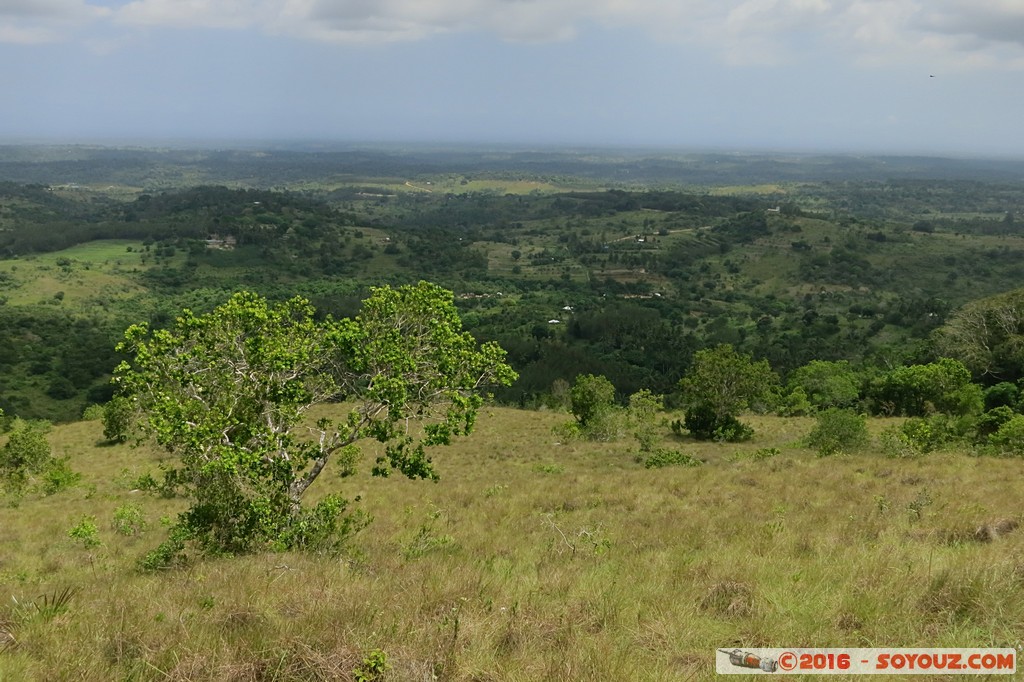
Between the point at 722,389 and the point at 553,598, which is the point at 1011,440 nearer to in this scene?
the point at 722,389

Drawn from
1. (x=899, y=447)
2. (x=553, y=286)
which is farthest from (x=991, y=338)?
(x=553, y=286)

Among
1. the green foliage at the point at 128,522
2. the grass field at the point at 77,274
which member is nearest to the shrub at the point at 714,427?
the green foliage at the point at 128,522

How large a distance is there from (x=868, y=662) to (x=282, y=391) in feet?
26.6

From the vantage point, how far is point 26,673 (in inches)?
167

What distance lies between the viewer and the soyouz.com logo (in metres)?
4.30

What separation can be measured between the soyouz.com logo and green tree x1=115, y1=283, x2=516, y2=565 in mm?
5512

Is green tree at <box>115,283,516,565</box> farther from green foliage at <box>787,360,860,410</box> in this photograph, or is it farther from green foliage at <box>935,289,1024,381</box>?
green foliage at <box>935,289,1024,381</box>

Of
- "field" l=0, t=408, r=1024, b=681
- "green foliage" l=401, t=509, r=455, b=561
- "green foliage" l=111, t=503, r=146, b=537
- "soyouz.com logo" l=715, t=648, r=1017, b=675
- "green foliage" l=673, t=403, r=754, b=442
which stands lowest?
"green foliage" l=673, t=403, r=754, b=442

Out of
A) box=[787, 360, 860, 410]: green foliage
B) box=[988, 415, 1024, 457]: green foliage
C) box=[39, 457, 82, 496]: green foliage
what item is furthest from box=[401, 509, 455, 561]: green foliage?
box=[787, 360, 860, 410]: green foliage

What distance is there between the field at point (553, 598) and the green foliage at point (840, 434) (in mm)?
9670

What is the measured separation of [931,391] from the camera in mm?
34062

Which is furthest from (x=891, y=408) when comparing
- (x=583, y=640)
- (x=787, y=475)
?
(x=583, y=640)

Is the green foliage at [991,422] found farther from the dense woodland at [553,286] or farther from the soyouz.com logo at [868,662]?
the soyouz.com logo at [868,662]

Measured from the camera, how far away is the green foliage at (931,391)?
1261 inches
